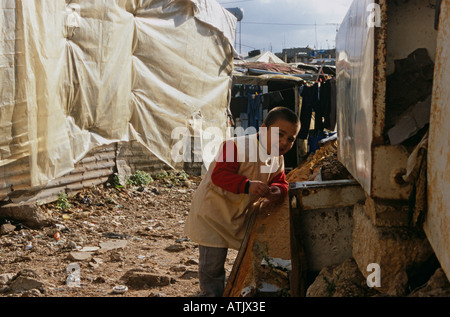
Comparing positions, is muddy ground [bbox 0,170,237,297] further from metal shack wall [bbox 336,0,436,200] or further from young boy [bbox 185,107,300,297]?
metal shack wall [bbox 336,0,436,200]

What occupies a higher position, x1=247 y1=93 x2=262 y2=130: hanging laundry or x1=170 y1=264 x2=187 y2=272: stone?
x1=247 y1=93 x2=262 y2=130: hanging laundry

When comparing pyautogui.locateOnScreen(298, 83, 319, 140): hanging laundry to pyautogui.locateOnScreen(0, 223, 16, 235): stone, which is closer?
pyautogui.locateOnScreen(0, 223, 16, 235): stone

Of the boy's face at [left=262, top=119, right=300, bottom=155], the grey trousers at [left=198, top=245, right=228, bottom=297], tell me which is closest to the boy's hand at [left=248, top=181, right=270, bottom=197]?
the boy's face at [left=262, top=119, right=300, bottom=155]

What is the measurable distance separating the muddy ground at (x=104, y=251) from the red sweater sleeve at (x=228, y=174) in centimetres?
118

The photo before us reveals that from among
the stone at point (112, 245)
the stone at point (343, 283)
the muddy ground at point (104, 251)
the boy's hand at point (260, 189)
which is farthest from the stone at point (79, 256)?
the stone at point (343, 283)

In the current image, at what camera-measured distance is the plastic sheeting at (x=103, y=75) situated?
5035mm

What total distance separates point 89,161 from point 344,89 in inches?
196

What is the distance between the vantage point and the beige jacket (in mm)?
3055

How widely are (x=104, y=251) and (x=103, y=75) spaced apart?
269 cm

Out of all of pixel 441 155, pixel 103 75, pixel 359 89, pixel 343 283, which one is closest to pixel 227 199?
pixel 343 283

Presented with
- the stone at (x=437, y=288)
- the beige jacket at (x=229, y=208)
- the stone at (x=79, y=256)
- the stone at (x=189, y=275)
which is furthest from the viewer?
the stone at (x=79, y=256)

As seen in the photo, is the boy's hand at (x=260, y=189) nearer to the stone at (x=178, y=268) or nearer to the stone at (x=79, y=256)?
the stone at (x=178, y=268)

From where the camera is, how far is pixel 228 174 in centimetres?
294

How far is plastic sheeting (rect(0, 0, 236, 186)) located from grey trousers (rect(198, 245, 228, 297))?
290 centimetres
